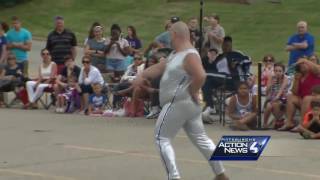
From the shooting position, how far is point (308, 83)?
14.1 metres

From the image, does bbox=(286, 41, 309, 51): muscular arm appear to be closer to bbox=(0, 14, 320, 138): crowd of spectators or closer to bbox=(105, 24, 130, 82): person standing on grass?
bbox=(0, 14, 320, 138): crowd of spectators

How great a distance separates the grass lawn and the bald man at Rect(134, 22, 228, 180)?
24608 millimetres

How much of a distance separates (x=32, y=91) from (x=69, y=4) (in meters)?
28.8

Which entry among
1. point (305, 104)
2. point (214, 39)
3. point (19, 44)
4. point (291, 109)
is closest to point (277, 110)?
point (291, 109)

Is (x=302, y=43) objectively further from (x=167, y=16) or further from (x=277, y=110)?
(x=167, y=16)

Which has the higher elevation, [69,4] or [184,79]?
[184,79]

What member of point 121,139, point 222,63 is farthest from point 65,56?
point 121,139

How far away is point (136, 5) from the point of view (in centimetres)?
4550

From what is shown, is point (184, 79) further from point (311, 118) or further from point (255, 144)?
point (311, 118)

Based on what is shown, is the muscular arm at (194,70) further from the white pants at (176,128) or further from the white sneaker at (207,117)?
the white sneaker at (207,117)

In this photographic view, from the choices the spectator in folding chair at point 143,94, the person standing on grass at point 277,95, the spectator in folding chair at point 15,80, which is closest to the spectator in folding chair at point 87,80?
the spectator in folding chair at point 143,94

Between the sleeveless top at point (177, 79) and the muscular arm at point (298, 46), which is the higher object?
the sleeveless top at point (177, 79)

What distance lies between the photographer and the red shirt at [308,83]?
1410cm

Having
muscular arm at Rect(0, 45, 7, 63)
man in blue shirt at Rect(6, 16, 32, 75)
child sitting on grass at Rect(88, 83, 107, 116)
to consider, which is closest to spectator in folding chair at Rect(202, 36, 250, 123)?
→ child sitting on grass at Rect(88, 83, 107, 116)
